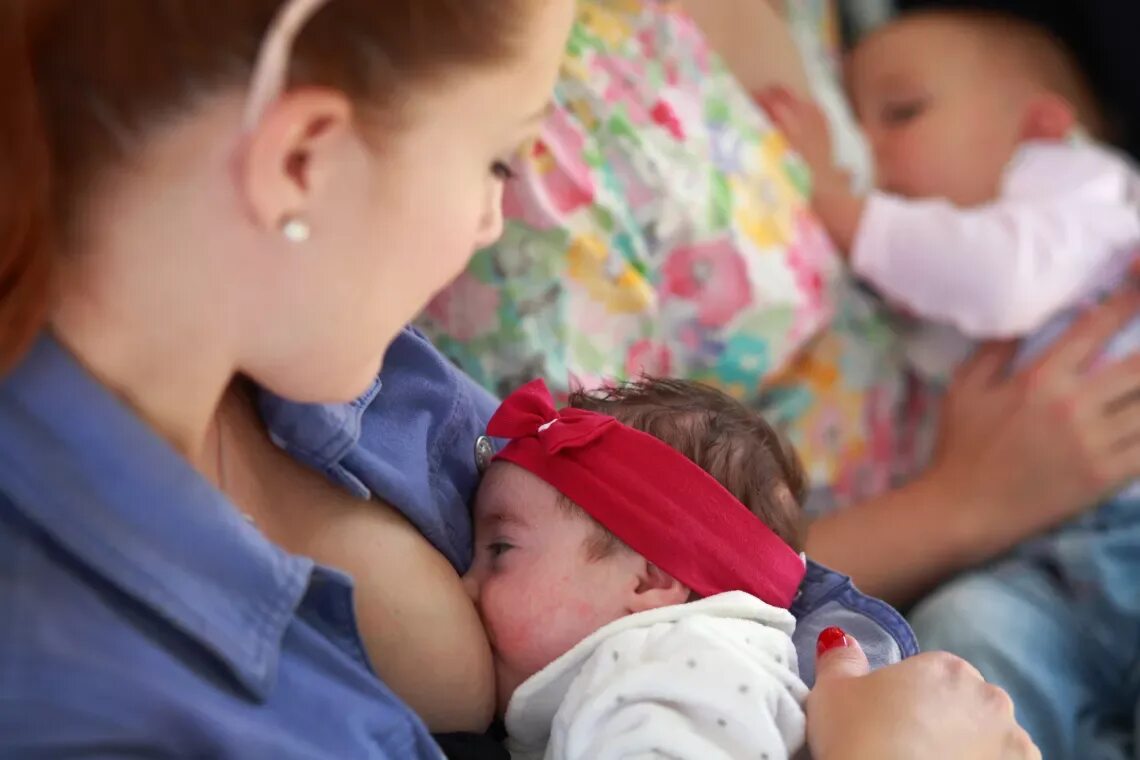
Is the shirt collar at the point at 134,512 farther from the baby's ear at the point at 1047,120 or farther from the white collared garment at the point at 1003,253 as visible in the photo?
the baby's ear at the point at 1047,120

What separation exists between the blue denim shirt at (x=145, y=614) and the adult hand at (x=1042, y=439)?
38.1 inches

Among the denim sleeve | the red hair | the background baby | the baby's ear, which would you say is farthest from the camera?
the baby's ear

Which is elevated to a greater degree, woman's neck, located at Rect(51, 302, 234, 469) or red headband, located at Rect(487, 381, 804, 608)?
woman's neck, located at Rect(51, 302, 234, 469)

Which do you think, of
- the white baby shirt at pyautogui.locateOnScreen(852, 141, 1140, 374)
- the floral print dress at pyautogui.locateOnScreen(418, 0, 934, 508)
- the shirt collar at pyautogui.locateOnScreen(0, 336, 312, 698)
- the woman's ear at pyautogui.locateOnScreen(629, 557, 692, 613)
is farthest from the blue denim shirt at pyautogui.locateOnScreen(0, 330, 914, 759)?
the white baby shirt at pyautogui.locateOnScreen(852, 141, 1140, 374)

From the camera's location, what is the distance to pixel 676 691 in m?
0.75

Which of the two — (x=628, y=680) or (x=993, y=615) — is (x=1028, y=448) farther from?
(x=628, y=680)

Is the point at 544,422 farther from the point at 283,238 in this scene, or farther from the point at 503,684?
the point at 283,238

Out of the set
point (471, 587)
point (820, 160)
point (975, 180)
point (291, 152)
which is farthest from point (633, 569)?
point (975, 180)

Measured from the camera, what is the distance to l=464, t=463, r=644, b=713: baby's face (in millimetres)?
874

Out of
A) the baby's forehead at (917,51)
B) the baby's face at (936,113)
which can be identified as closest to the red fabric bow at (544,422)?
the baby's face at (936,113)

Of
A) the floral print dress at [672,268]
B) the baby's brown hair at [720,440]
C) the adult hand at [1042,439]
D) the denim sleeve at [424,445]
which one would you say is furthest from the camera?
the adult hand at [1042,439]

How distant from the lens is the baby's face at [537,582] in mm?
874

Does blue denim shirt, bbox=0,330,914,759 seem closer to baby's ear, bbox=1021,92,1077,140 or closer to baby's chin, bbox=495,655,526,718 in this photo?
baby's chin, bbox=495,655,526,718

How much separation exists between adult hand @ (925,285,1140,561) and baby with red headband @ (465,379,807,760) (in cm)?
56
